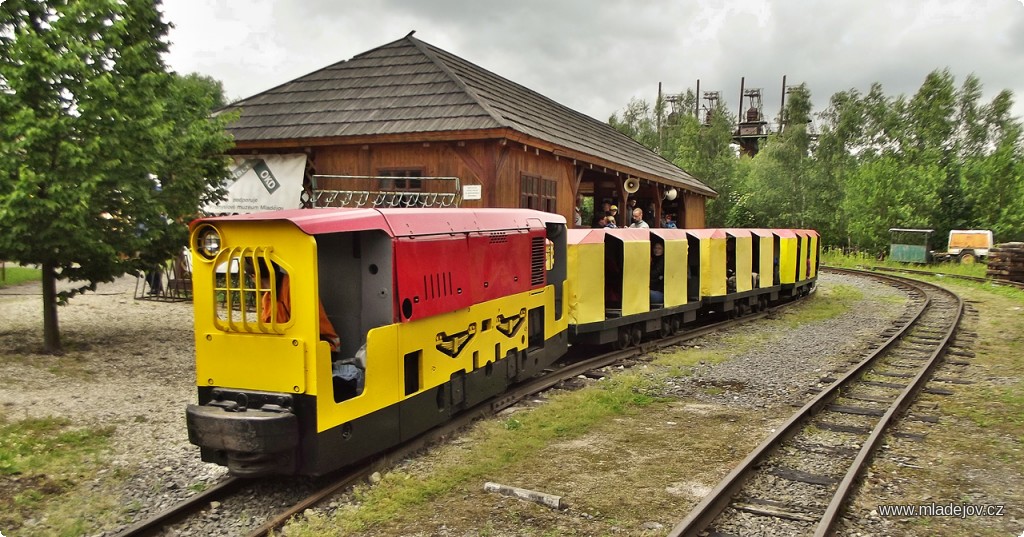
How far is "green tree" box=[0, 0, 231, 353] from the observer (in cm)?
900

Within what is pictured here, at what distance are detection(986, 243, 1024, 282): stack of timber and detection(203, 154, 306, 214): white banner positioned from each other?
2699 centimetres

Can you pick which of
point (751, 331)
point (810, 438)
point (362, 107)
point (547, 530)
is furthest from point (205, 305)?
point (751, 331)

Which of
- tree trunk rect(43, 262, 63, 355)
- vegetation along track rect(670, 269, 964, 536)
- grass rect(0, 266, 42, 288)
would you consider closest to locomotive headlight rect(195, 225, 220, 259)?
vegetation along track rect(670, 269, 964, 536)

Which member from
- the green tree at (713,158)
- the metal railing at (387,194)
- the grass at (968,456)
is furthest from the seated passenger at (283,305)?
the green tree at (713,158)

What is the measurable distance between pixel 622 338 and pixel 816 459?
19.4ft

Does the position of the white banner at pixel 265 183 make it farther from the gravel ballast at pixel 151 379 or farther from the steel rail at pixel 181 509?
the steel rail at pixel 181 509

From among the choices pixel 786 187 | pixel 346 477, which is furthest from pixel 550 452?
pixel 786 187

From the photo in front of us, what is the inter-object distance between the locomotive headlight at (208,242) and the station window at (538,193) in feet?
30.1

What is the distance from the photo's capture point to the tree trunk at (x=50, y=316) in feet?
33.8

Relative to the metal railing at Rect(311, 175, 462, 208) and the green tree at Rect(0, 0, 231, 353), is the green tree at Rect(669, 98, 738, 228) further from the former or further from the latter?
the green tree at Rect(0, 0, 231, 353)

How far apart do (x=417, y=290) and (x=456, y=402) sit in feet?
5.18

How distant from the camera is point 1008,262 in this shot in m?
26.7

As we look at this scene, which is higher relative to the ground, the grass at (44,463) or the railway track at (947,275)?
the railway track at (947,275)

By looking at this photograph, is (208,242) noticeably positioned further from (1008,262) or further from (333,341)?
(1008,262)
